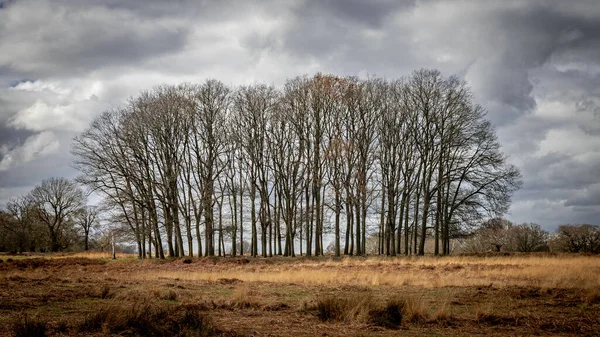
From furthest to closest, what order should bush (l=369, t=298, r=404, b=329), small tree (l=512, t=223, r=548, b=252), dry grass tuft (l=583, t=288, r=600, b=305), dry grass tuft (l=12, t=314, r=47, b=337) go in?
small tree (l=512, t=223, r=548, b=252)
dry grass tuft (l=583, t=288, r=600, b=305)
bush (l=369, t=298, r=404, b=329)
dry grass tuft (l=12, t=314, r=47, b=337)

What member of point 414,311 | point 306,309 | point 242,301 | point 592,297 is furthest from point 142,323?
point 592,297

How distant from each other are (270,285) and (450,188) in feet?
86.0

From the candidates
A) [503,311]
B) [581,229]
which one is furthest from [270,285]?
[581,229]

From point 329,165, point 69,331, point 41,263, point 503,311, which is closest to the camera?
point 69,331

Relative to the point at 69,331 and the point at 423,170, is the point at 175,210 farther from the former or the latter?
the point at 69,331


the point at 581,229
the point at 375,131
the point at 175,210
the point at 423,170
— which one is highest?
the point at 375,131

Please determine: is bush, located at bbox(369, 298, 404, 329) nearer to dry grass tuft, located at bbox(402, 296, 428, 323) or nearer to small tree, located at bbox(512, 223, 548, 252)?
dry grass tuft, located at bbox(402, 296, 428, 323)

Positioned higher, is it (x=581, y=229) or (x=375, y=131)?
(x=375, y=131)

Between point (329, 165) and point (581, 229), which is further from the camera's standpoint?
point (581, 229)

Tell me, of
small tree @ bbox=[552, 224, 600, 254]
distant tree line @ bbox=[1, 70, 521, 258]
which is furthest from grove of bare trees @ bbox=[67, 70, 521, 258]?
small tree @ bbox=[552, 224, 600, 254]

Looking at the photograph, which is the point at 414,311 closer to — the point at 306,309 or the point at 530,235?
the point at 306,309

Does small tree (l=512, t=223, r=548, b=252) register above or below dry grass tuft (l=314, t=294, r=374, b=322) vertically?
below

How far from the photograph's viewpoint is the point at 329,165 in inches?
1511

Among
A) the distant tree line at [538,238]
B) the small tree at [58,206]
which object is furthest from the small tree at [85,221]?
the distant tree line at [538,238]
